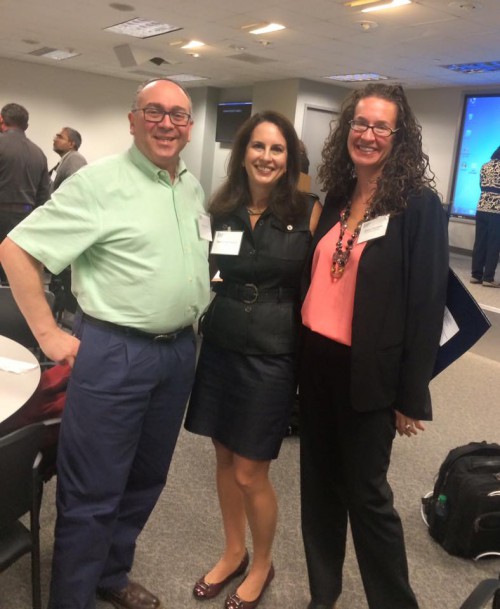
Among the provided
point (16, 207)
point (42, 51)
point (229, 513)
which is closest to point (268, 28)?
point (16, 207)

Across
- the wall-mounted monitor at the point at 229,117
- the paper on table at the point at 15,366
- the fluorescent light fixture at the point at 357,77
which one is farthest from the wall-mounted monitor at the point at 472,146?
the paper on table at the point at 15,366

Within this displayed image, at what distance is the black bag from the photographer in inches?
89.4

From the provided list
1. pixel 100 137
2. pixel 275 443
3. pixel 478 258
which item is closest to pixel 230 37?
pixel 478 258

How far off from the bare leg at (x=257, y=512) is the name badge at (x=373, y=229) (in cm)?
76

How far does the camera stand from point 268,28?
22.2ft

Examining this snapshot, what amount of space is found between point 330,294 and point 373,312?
14 centimetres

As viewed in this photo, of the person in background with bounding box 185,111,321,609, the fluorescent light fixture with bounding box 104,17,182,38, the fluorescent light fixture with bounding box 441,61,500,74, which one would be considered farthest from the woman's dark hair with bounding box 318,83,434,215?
the fluorescent light fixture with bounding box 441,61,500,74

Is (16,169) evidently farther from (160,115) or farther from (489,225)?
(489,225)

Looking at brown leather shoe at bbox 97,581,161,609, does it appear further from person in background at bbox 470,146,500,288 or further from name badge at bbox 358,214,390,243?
person in background at bbox 470,146,500,288

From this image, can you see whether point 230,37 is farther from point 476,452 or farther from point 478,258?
point 476,452

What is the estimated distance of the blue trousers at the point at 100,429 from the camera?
1519 millimetres

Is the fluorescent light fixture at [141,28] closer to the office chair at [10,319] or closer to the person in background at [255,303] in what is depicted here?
the office chair at [10,319]

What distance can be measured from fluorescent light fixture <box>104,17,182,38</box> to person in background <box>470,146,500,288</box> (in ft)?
13.7

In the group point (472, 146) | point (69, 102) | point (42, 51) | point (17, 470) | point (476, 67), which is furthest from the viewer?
point (69, 102)
